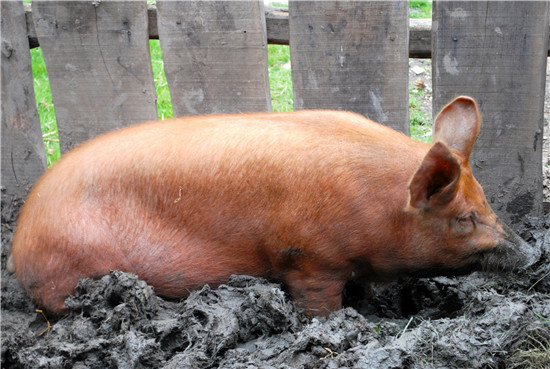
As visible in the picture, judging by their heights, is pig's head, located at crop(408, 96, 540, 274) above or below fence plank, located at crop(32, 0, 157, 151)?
below

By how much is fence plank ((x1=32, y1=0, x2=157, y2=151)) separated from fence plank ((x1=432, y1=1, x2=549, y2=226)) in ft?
6.55

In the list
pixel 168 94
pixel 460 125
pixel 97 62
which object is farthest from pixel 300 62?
pixel 168 94

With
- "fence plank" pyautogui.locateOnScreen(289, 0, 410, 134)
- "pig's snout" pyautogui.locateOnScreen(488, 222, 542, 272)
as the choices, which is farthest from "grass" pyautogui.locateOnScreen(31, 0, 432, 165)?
"pig's snout" pyautogui.locateOnScreen(488, 222, 542, 272)

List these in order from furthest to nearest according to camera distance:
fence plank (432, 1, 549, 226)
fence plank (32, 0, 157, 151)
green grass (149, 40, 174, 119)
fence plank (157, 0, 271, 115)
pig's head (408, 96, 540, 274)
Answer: green grass (149, 40, 174, 119) < fence plank (32, 0, 157, 151) < fence plank (157, 0, 271, 115) < fence plank (432, 1, 549, 226) < pig's head (408, 96, 540, 274)

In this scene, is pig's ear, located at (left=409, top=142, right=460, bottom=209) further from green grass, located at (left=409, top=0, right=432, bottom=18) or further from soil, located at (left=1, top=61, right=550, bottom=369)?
green grass, located at (left=409, top=0, right=432, bottom=18)

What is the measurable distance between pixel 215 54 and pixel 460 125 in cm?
174

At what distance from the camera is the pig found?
3.57 metres

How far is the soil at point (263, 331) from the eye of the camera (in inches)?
123

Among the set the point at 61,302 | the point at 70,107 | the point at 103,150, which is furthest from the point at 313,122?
the point at 70,107

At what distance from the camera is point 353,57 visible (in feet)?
14.5

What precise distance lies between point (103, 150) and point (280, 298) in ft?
4.49

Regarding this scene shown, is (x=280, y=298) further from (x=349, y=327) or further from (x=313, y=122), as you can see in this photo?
(x=313, y=122)

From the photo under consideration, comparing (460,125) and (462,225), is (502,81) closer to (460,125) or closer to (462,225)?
(460,125)

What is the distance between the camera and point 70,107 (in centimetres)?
491
